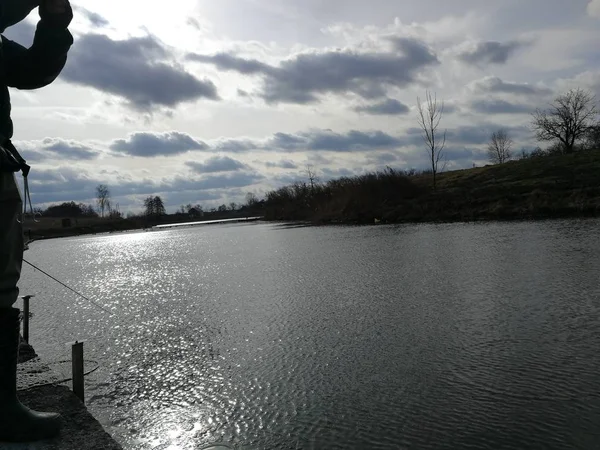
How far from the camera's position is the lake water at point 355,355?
5.09m

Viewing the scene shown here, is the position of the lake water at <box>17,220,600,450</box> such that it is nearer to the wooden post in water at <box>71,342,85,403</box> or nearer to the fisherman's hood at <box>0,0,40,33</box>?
the wooden post in water at <box>71,342,85,403</box>

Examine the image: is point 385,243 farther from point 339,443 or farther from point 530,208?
point 339,443

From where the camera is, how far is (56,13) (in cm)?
316

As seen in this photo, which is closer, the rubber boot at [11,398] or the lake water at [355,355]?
the rubber boot at [11,398]

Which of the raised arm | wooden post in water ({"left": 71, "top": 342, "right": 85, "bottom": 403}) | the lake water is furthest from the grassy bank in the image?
the raised arm

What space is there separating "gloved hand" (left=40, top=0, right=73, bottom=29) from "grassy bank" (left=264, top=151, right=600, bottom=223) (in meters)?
32.3

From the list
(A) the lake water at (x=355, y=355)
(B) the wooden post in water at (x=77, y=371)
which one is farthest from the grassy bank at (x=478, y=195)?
(B) the wooden post in water at (x=77, y=371)

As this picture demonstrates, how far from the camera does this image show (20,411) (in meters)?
3.42

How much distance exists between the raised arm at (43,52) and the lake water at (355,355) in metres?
3.72

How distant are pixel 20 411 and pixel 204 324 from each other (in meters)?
6.95

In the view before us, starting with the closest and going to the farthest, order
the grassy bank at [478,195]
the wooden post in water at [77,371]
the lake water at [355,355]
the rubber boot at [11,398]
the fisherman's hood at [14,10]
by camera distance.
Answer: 1. the fisherman's hood at [14,10]
2. the rubber boot at [11,398]
3. the lake water at [355,355]
4. the wooden post in water at [77,371]
5. the grassy bank at [478,195]

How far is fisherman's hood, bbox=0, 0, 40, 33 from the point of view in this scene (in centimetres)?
309

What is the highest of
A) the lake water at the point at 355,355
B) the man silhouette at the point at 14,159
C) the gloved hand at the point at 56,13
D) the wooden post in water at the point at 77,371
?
the gloved hand at the point at 56,13

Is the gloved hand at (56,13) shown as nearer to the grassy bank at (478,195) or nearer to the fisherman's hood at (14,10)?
the fisherman's hood at (14,10)
